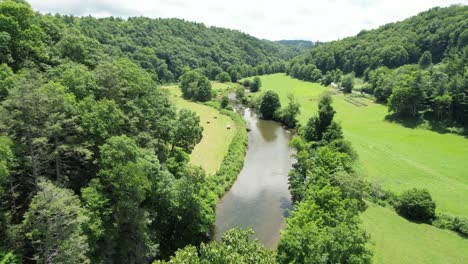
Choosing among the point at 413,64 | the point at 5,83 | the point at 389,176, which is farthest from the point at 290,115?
the point at 5,83

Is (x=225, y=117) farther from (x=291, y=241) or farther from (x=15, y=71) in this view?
(x=291, y=241)

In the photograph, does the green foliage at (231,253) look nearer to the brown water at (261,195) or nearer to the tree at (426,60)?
the brown water at (261,195)

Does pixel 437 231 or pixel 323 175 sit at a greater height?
pixel 323 175

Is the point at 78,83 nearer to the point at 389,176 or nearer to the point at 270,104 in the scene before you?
the point at 389,176

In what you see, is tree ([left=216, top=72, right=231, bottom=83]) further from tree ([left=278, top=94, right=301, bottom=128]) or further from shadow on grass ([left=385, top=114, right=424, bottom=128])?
shadow on grass ([left=385, top=114, right=424, bottom=128])

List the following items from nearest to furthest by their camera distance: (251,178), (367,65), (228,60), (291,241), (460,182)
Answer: (291,241)
(460,182)
(251,178)
(367,65)
(228,60)

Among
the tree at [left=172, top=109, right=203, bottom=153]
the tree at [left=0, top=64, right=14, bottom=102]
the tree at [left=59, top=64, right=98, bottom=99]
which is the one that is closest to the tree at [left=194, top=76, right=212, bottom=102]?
the tree at [left=172, top=109, right=203, bottom=153]

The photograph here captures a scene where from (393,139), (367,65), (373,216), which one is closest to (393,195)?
(373,216)
